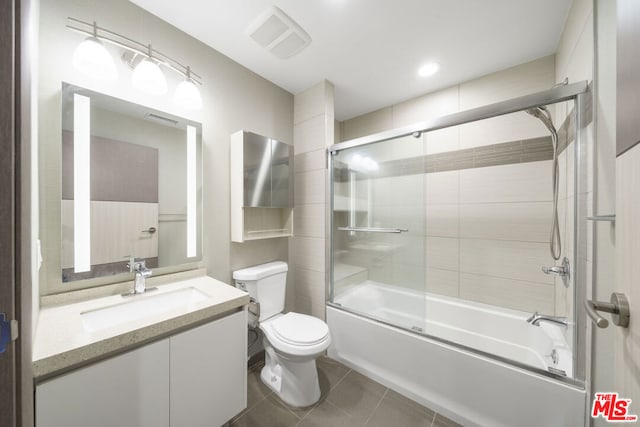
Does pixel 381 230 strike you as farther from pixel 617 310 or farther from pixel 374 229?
pixel 617 310

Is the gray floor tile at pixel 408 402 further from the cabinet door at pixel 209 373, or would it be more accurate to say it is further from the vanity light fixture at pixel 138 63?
the vanity light fixture at pixel 138 63

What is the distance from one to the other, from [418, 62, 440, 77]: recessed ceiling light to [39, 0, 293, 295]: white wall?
3.92ft

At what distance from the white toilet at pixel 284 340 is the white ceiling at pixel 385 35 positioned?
1660 mm

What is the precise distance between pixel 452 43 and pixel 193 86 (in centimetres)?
178

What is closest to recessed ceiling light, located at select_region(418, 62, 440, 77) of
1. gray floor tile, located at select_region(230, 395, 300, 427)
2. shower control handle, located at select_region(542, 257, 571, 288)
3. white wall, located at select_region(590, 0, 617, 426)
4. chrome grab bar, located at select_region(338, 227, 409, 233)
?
white wall, located at select_region(590, 0, 617, 426)

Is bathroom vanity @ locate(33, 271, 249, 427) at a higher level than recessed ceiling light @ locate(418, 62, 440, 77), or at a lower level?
lower

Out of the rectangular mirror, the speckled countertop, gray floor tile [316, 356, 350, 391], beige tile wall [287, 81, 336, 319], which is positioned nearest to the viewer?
the speckled countertop

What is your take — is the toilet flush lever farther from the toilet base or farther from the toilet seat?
the toilet base

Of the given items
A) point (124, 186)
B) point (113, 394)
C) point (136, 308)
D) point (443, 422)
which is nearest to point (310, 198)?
point (124, 186)

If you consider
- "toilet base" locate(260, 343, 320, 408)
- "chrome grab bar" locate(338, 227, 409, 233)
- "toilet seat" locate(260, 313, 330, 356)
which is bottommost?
"toilet base" locate(260, 343, 320, 408)

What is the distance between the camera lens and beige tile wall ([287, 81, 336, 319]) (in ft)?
6.50

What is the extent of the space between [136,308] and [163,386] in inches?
17.6

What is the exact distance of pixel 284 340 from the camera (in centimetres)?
142

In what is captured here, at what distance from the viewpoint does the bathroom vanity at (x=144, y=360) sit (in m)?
0.73
